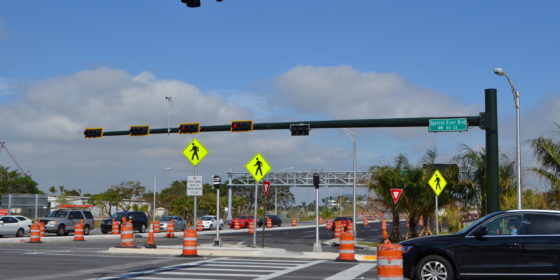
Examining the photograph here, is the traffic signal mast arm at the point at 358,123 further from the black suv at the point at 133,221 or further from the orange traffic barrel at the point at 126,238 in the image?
the black suv at the point at 133,221

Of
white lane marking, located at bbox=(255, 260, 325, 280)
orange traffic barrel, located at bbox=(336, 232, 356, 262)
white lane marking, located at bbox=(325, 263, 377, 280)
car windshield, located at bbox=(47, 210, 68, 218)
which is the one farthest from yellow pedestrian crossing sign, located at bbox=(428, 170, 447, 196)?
car windshield, located at bbox=(47, 210, 68, 218)

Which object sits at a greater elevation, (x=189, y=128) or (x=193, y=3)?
(x=189, y=128)

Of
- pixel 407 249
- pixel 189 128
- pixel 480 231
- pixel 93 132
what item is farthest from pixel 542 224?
pixel 93 132

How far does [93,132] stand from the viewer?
35.3m

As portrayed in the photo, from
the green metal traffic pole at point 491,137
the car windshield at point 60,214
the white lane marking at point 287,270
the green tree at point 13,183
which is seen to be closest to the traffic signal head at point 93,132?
the car windshield at point 60,214

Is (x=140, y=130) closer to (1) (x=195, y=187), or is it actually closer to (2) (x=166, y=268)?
(1) (x=195, y=187)

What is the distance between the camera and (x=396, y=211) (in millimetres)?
34562

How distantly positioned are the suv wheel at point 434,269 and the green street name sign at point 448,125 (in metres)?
12.8

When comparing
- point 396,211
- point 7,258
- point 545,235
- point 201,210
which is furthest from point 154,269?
point 201,210

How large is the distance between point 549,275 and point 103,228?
38.0 m

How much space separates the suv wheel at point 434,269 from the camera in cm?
1269

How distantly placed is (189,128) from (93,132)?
6067 millimetres

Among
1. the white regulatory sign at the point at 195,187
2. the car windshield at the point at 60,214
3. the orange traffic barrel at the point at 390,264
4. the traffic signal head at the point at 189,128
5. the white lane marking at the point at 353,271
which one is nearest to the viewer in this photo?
the orange traffic barrel at the point at 390,264

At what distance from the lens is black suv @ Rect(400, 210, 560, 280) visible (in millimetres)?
12312
